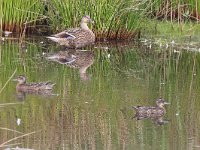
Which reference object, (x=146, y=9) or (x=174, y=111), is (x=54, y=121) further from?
(x=146, y=9)

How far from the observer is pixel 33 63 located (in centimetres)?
1302

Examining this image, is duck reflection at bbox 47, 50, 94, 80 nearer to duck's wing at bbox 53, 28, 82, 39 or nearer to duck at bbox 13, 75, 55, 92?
duck's wing at bbox 53, 28, 82, 39

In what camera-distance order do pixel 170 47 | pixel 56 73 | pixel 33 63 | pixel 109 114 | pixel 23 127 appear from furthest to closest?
pixel 170 47, pixel 33 63, pixel 56 73, pixel 109 114, pixel 23 127

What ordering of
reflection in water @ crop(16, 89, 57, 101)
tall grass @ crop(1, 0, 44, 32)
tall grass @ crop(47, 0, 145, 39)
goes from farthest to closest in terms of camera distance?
tall grass @ crop(1, 0, 44, 32) → tall grass @ crop(47, 0, 145, 39) → reflection in water @ crop(16, 89, 57, 101)

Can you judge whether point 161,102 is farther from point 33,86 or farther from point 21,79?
point 21,79

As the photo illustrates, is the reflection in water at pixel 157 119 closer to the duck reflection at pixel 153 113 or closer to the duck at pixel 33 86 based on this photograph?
the duck reflection at pixel 153 113

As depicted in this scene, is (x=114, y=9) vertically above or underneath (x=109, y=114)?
above

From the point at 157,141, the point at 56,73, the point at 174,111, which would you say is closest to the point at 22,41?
the point at 56,73

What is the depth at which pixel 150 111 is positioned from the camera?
9.66 m

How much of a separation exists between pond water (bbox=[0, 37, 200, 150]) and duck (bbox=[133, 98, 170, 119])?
7 cm

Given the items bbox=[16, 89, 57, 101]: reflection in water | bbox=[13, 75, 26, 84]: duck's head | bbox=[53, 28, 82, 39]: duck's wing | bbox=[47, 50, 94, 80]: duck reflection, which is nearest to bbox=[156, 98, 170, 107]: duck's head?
bbox=[16, 89, 57, 101]: reflection in water

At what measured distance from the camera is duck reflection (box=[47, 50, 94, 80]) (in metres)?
12.8

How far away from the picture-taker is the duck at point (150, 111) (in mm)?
9461

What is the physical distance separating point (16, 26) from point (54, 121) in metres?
6.69
